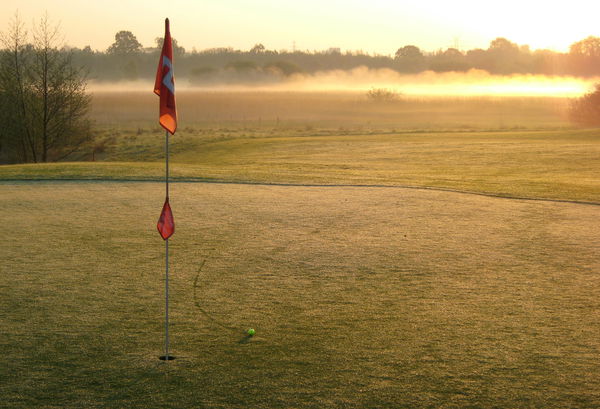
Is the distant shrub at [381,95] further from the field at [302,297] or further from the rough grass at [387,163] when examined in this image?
the field at [302,297]

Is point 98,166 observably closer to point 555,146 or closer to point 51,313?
point 51,313

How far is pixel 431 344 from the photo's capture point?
6141 millimetres

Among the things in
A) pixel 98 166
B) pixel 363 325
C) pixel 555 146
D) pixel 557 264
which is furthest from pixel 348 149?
pixel 363 325

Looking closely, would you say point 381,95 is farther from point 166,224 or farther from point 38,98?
point 166,224

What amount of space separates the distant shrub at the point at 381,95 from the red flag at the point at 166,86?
10288cm

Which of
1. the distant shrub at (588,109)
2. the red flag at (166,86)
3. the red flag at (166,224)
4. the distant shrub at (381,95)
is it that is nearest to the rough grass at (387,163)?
the red flag at (166,224)

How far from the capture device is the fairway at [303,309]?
529cm

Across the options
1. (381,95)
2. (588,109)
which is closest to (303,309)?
(588,109)

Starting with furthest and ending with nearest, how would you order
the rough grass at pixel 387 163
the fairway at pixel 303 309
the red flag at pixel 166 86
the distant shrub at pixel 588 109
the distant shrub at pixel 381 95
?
the distant shrub at pixel 381 95
the distant shrub at pixel 588 109
the rough grass at pixel 387 163
the red flag at pixel 166 86
the fairway at pixel 303 309

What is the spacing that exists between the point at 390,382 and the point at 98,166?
16.8 m

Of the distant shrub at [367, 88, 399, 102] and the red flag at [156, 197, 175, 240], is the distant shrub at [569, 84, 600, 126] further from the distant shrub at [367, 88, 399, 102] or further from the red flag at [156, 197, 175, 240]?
the red flag at [156, 197, 175, 240]

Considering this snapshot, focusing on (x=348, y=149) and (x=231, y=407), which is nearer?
(x=231, y=407)

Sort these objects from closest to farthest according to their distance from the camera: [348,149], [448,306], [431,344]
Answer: [431,344] → [448,306] → [348,149]

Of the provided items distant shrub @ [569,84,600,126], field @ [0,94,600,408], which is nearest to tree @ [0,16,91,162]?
field @ [0,94,600,408]
